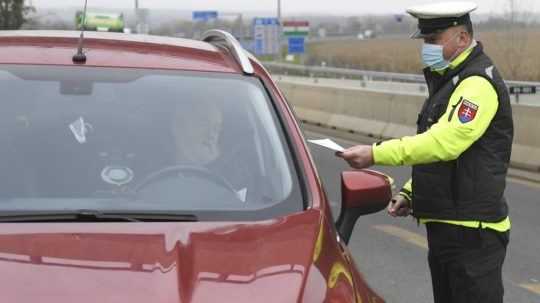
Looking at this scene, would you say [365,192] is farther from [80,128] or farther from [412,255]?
[412,255]

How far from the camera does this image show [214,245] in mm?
2650

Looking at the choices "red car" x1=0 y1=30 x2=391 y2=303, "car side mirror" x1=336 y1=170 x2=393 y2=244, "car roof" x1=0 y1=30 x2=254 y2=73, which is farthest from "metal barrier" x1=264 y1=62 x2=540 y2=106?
"red car" x1=0 y1=30 x2=391 y2=303

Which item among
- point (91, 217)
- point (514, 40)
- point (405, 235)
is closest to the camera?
point (91, 217)

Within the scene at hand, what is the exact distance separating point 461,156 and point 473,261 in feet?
1.47

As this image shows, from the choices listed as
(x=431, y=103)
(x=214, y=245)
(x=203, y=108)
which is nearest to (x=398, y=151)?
(x=431, y=103)

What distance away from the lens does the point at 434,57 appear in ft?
12.4

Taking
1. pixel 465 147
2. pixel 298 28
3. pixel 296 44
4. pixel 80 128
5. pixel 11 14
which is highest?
pixel 80 128

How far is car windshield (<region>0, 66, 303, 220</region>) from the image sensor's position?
3.09 meters

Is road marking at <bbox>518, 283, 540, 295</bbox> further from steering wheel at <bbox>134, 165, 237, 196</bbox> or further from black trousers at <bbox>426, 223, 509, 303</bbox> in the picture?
steering wheel at <bbox>134, 165, 237, 196</bbox>

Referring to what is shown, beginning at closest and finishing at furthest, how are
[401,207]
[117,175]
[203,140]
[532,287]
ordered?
[117,175] → [203,140] → [401,207] → [532,287]

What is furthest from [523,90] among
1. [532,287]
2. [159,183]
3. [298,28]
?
[298,28]

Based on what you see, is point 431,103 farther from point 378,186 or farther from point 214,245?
point 214,245

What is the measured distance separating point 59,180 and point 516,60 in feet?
101

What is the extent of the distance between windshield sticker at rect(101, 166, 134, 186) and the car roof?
19.0 inches
